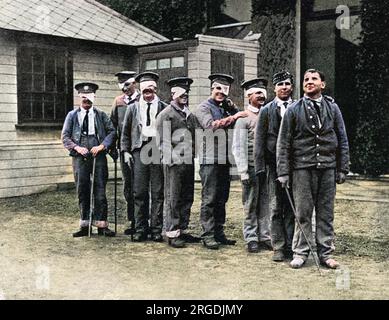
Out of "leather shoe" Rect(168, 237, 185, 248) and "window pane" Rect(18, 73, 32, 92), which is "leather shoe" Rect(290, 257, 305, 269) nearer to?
"leather shoe" Rect(168, 237, 185, 248)

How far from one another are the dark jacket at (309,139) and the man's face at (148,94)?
6.55 feet

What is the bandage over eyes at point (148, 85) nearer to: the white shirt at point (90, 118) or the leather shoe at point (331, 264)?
the white shirt at point (90, 118)

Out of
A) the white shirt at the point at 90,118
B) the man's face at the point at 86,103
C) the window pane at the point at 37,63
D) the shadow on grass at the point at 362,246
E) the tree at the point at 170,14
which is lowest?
the shadow on grass at the point at 362,246

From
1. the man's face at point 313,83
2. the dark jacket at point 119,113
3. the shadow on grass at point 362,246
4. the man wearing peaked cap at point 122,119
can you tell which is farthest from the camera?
the dark jacket at point 119,113

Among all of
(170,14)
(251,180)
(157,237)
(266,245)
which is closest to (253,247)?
(266,245)

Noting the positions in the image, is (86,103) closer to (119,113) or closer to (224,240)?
(119,113)

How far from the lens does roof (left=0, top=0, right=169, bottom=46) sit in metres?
11.1

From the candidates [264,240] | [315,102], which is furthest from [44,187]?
[315,102]

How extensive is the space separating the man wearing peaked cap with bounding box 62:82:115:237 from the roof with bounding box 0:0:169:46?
4.18 m

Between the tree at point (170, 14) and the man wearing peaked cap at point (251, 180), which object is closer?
the man wearing peaked cap at point (251, 180)

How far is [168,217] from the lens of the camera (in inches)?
263

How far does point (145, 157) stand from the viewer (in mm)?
6938

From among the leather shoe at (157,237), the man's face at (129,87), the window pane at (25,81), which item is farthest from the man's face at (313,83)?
the window pane at (25,81)

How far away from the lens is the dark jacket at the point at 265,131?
593cm
